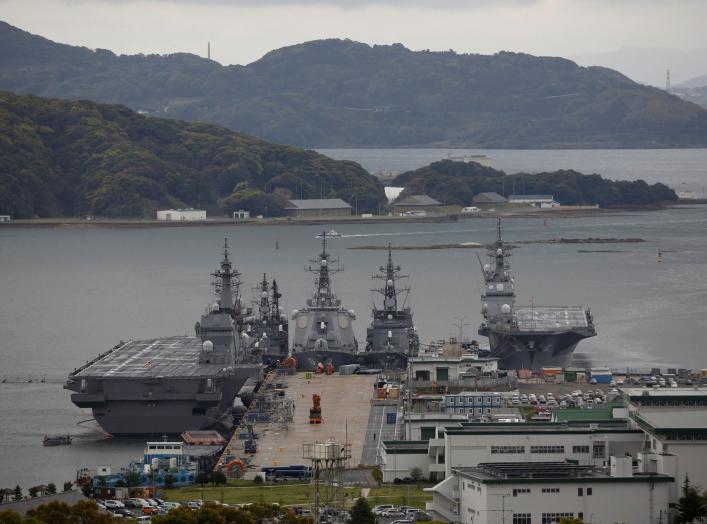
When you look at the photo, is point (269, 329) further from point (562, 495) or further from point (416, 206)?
point (416, 206)

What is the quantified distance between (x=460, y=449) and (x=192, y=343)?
29.6 meters

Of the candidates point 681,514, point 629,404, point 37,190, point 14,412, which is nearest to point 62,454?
point 14,412

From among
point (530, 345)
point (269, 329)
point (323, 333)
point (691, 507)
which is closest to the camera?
point (691, 507)

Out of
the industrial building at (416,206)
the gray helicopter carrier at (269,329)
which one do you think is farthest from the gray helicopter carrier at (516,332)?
the industrial building at (416,206)

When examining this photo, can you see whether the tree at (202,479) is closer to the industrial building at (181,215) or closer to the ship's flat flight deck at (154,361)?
the ship's flat flight deck at (154,361)

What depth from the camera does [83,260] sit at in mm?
141625

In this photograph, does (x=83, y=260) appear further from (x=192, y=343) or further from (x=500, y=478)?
(x=500, y=478)

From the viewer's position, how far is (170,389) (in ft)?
Answer: 214

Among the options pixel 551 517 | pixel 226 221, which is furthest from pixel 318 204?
pixel 551 517

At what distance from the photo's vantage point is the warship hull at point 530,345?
7800 cm

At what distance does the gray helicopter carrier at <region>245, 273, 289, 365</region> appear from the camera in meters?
77.1

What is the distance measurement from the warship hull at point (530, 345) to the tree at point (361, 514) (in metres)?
34.8

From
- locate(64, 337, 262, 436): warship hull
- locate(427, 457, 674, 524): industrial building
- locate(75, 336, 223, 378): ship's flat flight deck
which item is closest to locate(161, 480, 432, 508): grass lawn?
locate(427, 457, 674, 524): industrial building

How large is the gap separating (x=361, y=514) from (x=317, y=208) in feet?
480
